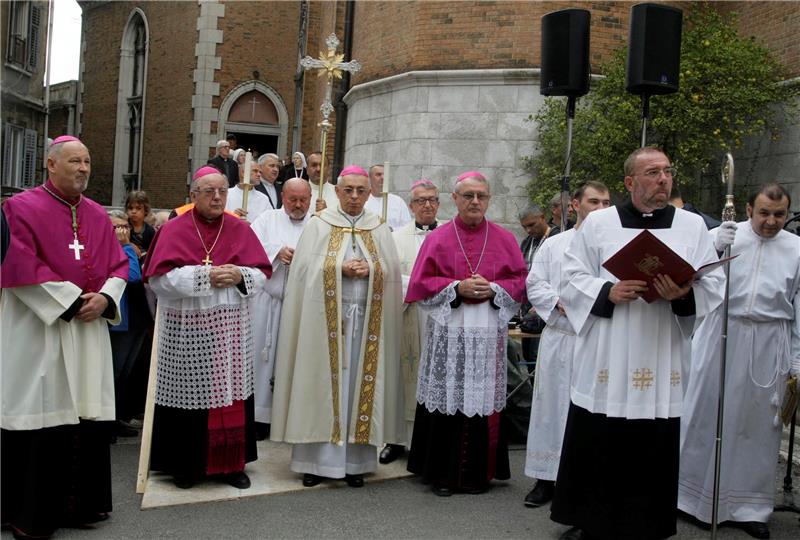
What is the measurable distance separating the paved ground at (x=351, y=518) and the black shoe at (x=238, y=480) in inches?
7.7

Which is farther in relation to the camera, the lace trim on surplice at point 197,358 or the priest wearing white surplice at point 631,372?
the lace trim on surplice at point 197,358

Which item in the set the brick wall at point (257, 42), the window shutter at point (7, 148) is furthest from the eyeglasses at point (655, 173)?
the brick wall at point (257, 42)

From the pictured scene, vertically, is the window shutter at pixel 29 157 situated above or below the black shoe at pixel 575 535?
above

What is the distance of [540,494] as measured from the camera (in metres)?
5.80

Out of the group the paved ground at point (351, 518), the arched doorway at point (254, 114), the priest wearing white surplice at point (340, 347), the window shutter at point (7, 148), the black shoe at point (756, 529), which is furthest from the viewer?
the arched doorway at point (254, 114)

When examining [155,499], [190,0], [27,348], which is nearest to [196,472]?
[155,499]

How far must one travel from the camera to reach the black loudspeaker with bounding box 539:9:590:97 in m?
7.95

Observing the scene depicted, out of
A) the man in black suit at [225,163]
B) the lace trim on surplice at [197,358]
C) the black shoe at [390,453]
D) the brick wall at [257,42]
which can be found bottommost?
the black shoe at [390,453]

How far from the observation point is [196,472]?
19.1 feet

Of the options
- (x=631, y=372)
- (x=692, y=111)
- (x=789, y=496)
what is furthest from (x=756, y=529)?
(x=692, y=111)

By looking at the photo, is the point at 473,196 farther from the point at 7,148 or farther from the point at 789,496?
the point at 7,148

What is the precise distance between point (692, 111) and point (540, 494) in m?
6.85

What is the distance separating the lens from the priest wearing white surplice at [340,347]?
19.7ft

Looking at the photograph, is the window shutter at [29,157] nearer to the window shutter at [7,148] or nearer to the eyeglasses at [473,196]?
the window shutter at [7,148]
